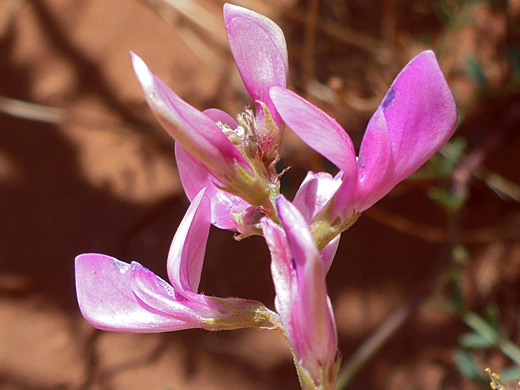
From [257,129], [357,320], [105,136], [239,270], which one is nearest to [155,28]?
[105,136]

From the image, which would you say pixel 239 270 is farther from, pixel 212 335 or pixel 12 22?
pixel 12 22

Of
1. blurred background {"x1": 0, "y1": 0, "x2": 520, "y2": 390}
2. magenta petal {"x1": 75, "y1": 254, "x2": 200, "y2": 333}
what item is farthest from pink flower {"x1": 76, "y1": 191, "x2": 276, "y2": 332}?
blurred background {"x1": 0, "y1": 0, "x2": 520, "y2": 390}

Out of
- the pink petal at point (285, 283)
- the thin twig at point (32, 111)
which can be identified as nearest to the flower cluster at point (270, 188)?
the pink petal at point (285, 283)

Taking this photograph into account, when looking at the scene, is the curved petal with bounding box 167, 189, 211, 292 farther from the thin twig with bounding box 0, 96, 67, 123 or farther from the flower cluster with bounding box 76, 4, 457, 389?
the thin twig with bounding box 0, 96, 67, 123

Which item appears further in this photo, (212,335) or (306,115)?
(212,335)

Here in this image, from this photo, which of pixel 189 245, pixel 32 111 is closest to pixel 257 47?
pixel 189 245

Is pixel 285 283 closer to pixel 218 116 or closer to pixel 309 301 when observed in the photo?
pixel 309 301
